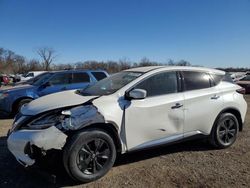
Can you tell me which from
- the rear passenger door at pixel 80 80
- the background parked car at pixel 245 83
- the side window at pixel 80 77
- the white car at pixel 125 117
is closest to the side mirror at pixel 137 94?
the white car at pixel 125 117

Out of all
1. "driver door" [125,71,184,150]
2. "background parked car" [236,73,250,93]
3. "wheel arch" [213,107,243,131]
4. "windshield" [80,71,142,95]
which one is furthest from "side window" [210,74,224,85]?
"background parked car" [236,73,250,93]

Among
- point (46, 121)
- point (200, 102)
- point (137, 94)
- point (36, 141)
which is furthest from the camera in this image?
point (200, 102)

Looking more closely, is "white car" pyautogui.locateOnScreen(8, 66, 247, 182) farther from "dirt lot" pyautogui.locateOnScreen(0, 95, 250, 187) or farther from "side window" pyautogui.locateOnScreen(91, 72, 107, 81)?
"side window" pyautogui.locateOnScreen(91, 72, 107, 81)

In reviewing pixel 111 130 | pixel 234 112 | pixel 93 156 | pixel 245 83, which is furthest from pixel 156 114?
pixel 245 83

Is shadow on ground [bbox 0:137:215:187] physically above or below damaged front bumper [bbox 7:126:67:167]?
below

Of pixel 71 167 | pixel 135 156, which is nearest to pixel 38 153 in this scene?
pixel 71 167

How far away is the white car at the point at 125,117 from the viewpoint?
3.88 meters

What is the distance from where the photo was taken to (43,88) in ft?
32.1

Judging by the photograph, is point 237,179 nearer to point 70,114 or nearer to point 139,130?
point 139,130

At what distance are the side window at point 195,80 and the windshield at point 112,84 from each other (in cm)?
98

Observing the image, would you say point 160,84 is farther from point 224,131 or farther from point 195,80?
point 224,131

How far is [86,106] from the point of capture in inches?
164

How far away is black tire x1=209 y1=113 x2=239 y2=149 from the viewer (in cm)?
548

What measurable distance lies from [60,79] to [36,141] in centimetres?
672
